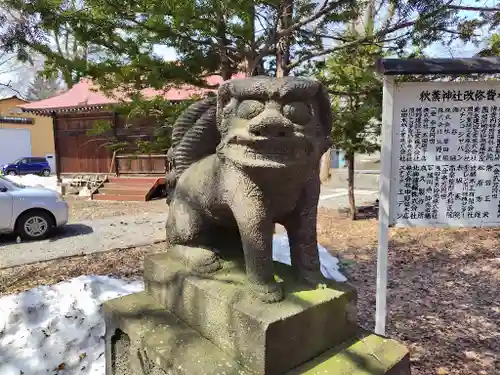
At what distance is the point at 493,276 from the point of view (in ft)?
14.9

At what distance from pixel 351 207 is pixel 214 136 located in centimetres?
642

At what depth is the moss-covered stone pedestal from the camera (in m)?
1.55

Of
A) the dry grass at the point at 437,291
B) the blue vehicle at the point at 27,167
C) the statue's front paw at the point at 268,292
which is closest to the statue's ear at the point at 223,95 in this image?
the statue's front paw at the point at 268,292

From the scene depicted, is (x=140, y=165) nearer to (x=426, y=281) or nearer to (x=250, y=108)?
(x=426, y=281)

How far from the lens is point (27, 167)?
22.6 metres

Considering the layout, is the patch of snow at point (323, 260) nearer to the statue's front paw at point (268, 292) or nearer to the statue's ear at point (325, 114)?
the statue's front paw at point (268, 292)

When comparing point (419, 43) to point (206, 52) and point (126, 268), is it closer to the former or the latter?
point (206, 52)

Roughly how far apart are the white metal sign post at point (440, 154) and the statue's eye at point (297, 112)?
1170 mm

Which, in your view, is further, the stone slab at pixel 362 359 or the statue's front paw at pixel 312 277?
the statue's front paw at pixel 312 277

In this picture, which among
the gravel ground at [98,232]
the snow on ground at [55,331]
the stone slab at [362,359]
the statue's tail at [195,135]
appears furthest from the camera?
the gravel ground at [98,232]

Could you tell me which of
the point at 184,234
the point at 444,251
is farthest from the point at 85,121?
the point at 184,234

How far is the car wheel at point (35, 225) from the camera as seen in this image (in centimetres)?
657

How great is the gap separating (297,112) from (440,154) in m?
1.48

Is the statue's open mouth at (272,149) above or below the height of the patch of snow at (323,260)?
above
